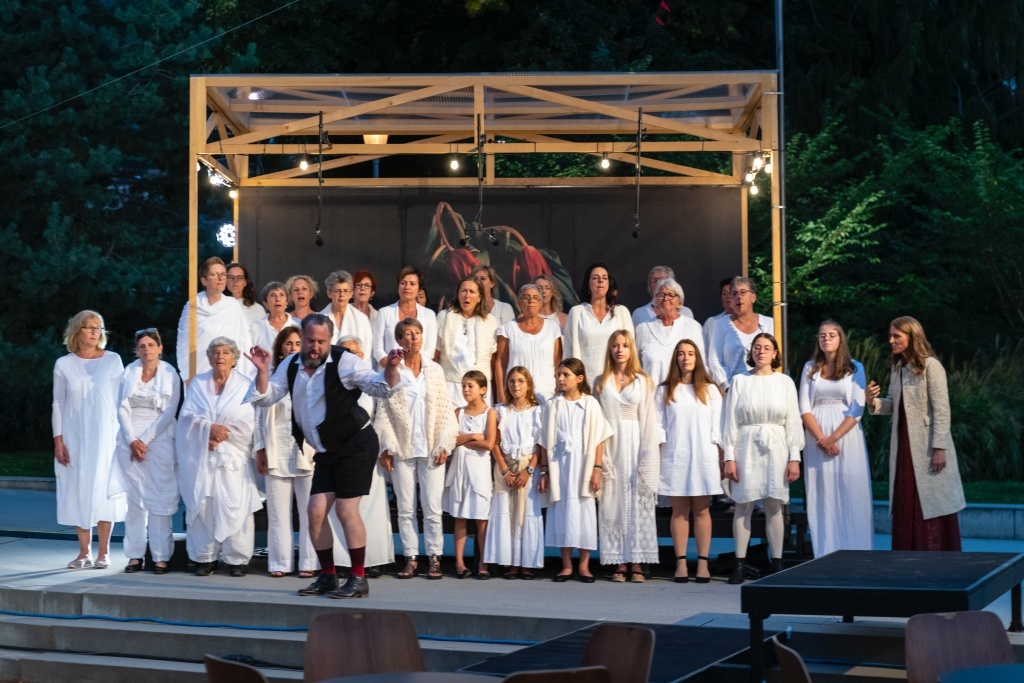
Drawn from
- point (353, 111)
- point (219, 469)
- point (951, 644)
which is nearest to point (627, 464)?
point (219, 469)

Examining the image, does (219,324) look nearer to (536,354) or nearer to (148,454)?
(148,454)

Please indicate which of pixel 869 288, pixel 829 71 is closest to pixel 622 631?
pixel 869 288

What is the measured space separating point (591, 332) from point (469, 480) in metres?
1.49

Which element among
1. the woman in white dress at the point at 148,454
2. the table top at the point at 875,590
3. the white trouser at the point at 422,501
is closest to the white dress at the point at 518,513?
the white trouser at the point at 422,501

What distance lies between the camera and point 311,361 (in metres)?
8.87

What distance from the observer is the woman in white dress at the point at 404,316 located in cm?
1080

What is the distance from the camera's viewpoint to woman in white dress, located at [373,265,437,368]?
1080cm

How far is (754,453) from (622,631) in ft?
16.1

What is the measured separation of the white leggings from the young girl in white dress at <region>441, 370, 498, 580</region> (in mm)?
1692

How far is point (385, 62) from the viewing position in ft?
73.9

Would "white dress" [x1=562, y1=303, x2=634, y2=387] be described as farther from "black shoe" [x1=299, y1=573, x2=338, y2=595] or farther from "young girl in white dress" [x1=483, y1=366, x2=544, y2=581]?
"black shoe" [x1=299, y1=573, x2=338, y2=595]

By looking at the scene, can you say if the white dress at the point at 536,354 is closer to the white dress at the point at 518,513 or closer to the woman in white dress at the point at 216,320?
the white dress at the point at 518,513

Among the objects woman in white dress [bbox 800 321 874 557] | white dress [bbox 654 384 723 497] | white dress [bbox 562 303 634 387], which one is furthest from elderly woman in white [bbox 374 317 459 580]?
woman in white dress [bbox 800 321 874 557]

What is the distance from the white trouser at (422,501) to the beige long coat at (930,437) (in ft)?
9.98
